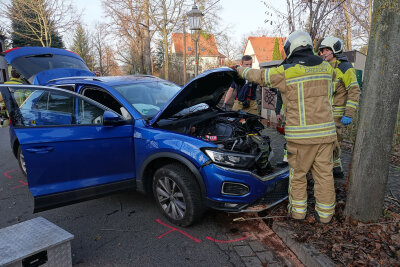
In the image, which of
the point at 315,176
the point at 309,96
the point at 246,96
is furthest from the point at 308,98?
the point at 246,96

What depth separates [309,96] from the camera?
110 inches

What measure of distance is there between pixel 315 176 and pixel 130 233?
2.22 m

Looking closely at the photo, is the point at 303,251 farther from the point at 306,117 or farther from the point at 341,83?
the point at 341,83

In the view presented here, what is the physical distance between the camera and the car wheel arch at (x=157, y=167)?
2896 mm

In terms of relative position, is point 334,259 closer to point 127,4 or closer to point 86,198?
point 86,198

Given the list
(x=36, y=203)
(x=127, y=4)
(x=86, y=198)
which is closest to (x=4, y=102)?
(x=36, y=203)

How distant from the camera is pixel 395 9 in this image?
7.77 feet

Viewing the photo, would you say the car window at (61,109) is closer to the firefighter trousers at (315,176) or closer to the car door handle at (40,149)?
the car door handle at (40,149)

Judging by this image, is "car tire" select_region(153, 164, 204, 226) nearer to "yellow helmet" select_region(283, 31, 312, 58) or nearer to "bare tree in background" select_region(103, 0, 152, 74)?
"yellow helmet" select_region(283, 31, 312, 58)

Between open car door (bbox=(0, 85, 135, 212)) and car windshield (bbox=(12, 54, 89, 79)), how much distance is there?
5616 mm

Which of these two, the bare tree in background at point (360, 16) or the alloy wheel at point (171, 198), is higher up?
the bare tree in background at point (360, 16)

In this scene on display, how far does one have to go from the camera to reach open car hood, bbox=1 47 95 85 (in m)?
7.67

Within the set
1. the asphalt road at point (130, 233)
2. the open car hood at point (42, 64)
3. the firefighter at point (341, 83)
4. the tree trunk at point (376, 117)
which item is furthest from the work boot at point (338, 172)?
the open car hood at point (42, 64)

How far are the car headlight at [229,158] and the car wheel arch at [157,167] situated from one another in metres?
0.23
